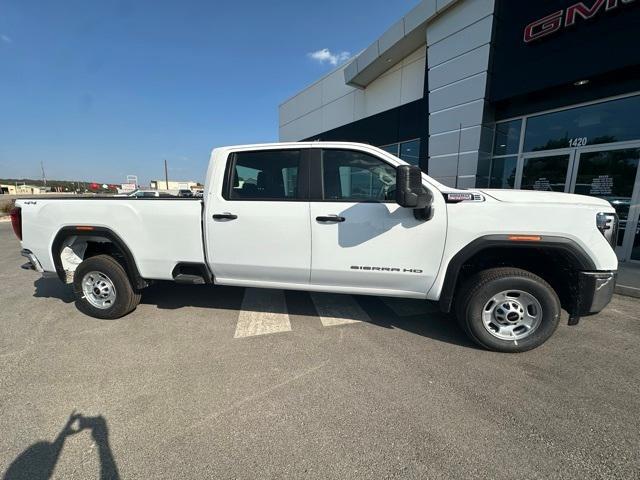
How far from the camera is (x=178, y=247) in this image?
10.8 ft

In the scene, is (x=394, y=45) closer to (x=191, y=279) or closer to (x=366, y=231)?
(x=366, y=231)

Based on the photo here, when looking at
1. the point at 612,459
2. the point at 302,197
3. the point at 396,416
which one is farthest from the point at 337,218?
the point at 612,459

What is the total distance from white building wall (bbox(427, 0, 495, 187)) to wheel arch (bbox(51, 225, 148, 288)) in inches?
315

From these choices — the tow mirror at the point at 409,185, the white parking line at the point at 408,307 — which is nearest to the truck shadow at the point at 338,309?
the white parking line at the point at 408,307

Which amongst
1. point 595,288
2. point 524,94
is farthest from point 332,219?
point 524,94

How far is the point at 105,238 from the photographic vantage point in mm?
3443

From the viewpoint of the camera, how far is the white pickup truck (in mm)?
Answer: 2635

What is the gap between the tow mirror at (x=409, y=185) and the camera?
7.85 feet

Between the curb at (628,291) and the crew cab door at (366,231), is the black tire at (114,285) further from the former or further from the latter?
the curb at (628,291)

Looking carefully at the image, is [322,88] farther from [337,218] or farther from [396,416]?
[396,416]

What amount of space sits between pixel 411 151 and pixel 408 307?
27.4 ft

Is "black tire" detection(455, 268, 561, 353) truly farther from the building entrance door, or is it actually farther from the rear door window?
the building entrance door

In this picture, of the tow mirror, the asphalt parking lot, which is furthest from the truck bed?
the tow mirror

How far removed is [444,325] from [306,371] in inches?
72.8
